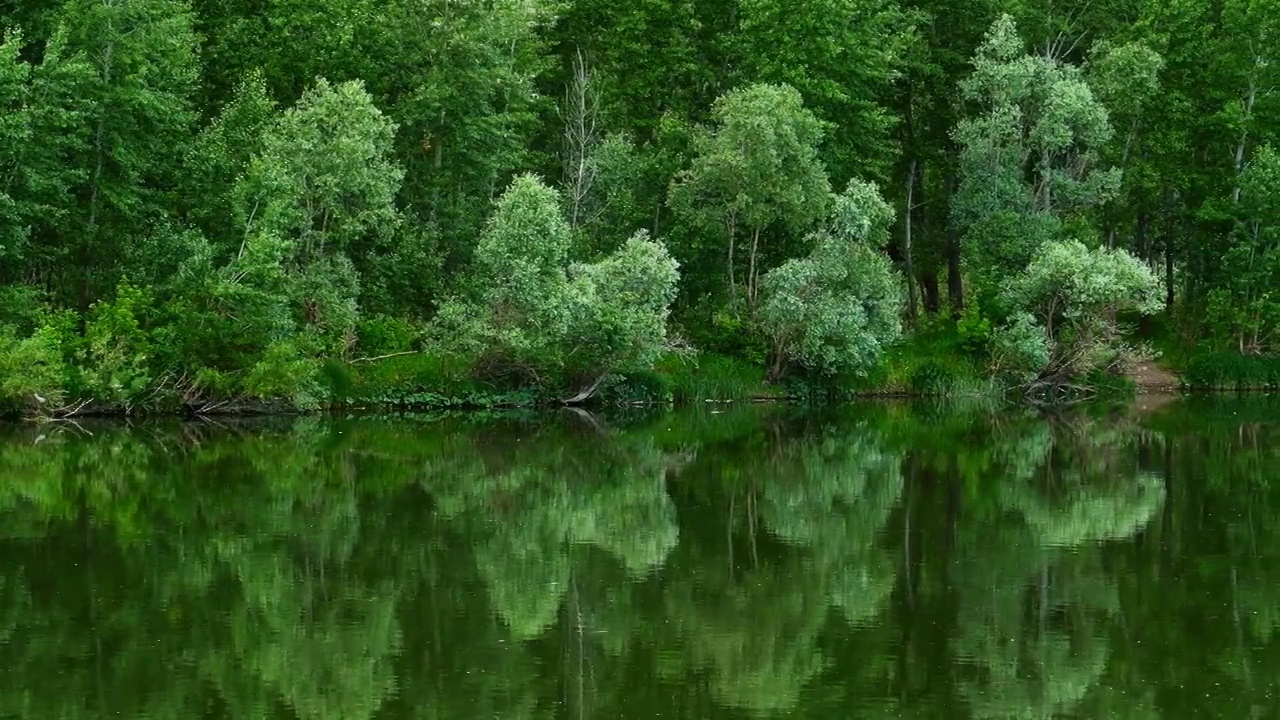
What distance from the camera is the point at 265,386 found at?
130 feet

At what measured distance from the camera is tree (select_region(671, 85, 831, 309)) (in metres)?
46.9

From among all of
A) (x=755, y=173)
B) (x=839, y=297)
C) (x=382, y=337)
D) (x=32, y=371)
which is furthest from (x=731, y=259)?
(x=32, y=371)

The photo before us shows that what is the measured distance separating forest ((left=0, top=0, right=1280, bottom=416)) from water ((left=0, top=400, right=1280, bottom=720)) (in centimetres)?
758

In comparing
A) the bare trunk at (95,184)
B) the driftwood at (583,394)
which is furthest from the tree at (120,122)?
the driftwood at (583,394)

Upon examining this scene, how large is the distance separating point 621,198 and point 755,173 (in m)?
5.55

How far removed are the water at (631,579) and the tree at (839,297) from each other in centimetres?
1198

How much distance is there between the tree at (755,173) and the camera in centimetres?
4694

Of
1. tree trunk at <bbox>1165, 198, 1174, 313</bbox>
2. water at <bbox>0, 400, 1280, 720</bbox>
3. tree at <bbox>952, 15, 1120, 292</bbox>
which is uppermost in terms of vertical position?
tree at <bbox>952, 15, 1120, 292</bbox>

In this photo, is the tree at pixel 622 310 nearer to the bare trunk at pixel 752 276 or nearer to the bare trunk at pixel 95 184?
the bare trunk at pixel 752 276

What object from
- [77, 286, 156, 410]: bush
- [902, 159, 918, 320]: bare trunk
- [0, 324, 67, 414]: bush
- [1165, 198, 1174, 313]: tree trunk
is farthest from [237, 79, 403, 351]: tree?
[1165, 198, 1174, 313]: tree trunk

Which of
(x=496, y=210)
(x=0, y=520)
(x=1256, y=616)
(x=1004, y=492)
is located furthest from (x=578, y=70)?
(x=1256, y=616)

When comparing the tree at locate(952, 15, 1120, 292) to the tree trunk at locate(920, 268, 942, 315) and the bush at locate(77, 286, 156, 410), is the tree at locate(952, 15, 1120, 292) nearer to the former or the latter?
the tree trunk at locate(920, 268, 942, 315)

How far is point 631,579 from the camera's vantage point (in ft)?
64.4

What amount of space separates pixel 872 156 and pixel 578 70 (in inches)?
382
